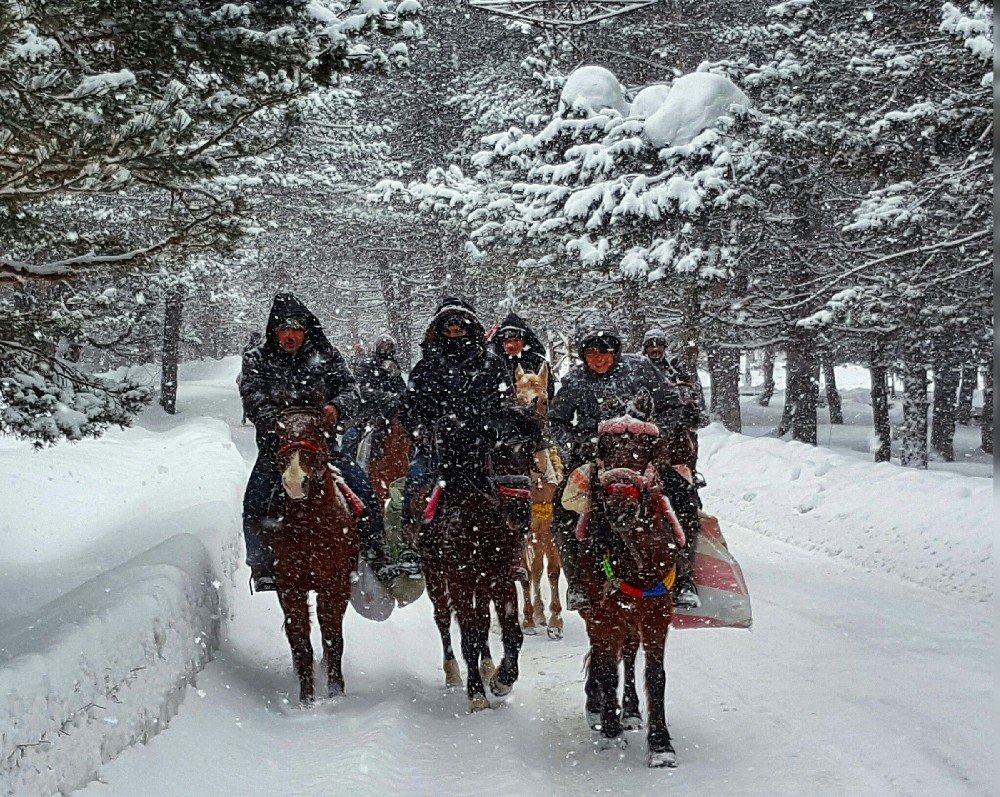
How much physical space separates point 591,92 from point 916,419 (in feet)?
30.9

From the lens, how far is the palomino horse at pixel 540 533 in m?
8.88

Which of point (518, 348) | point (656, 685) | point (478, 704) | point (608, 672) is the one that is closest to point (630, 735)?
point (608, 672)

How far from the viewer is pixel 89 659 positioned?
4.96 metres

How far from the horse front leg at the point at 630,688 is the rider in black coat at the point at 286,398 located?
85.1 inches

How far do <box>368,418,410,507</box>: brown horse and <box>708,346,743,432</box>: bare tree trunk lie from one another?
47.2 feet

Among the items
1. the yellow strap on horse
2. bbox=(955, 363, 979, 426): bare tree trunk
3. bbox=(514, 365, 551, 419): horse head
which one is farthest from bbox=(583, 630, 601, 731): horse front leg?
bbox=(955, 363, 979, 426): bare tree trunk

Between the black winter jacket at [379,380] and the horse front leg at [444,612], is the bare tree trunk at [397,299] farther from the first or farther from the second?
the horse front leg at [444,612]

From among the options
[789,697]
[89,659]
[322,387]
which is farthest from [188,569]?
[789,697]

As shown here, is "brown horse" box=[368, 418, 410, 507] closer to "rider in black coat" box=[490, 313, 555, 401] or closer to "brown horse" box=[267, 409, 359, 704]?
"rider in black coat" box=[490, 313, 555, 401]

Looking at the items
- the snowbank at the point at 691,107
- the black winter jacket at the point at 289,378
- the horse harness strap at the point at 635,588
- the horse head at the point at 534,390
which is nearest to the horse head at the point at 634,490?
the horse harness strap at the point at 635,588

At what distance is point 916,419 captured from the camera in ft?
62.7

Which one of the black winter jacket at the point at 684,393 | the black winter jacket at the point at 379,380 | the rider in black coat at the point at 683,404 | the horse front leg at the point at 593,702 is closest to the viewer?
the horse front leg at the point at 593,702

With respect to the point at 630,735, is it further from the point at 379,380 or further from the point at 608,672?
the point at 379,380

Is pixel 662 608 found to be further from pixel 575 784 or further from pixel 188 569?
pixel 188 569
